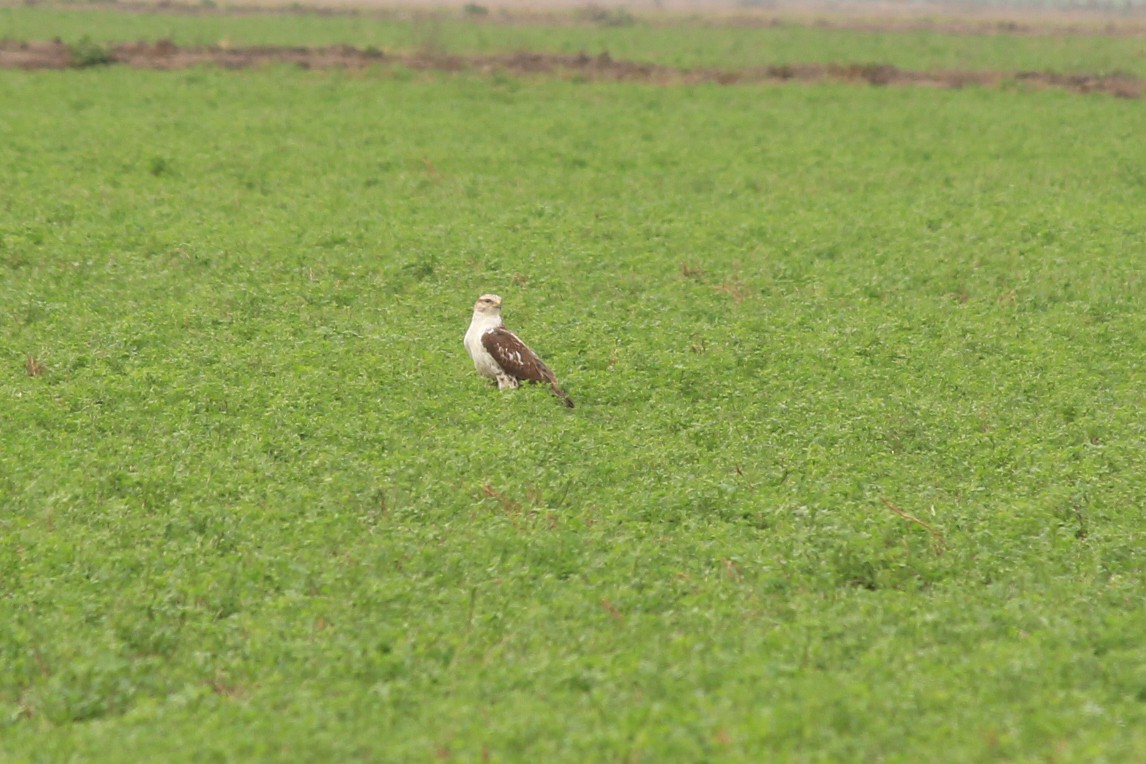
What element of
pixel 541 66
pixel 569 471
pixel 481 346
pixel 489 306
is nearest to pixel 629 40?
pixel 541 66

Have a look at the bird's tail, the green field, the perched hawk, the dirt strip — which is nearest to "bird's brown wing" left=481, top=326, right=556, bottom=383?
the perched hawk

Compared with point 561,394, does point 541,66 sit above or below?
above

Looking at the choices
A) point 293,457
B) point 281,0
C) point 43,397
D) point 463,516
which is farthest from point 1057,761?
point 281,0

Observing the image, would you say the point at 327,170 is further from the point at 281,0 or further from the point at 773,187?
the point at 281,0

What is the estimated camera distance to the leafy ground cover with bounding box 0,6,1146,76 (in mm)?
46531

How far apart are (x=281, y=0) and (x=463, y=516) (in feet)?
339

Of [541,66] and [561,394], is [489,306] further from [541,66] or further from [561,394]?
[541,66]

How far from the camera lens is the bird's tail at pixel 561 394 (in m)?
12.8

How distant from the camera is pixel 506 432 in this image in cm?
1190

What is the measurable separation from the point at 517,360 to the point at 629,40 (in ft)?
164

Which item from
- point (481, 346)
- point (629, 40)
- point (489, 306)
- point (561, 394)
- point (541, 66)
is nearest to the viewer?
point (561, 394)

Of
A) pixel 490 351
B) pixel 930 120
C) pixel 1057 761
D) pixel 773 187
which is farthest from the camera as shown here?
pixel 930 120

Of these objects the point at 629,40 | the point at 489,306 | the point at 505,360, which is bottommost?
the point at 505,360

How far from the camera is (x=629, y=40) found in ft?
196
